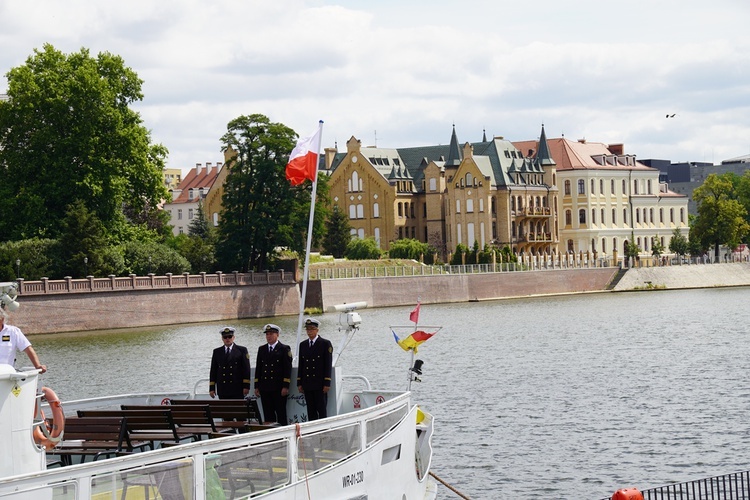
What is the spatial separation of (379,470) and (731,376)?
3118cm

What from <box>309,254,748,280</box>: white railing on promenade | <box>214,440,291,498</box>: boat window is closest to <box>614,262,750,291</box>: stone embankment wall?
<box>309,254,748,280</box>: white railing on promenade

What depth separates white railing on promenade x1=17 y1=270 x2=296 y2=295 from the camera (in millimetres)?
75250

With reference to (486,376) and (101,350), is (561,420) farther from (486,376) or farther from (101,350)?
(101,350)

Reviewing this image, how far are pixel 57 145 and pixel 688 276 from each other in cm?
7363

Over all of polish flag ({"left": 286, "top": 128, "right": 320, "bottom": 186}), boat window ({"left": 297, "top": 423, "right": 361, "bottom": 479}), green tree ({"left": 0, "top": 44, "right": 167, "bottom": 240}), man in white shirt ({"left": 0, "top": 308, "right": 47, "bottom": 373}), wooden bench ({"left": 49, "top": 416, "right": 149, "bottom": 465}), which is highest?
green tree ({"left": 0, "top": 44, "right": 167, "bottom": 240})

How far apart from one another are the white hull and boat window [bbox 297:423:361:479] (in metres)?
0.01

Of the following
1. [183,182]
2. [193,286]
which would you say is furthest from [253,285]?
[183,182]

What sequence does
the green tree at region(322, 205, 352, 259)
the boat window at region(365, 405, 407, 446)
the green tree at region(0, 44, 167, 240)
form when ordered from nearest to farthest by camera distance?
the boat window at region(365, 405, 407, 446) → the green tree at region(0, 44, 167, 240) → the green tree at region(322, 205, 352, 259)

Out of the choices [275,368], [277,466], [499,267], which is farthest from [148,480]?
[499,267]

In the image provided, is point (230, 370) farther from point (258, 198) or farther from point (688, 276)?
point (688, 276)

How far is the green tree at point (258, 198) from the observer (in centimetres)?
9181

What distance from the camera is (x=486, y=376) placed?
49281mm

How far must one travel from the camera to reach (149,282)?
270 feet

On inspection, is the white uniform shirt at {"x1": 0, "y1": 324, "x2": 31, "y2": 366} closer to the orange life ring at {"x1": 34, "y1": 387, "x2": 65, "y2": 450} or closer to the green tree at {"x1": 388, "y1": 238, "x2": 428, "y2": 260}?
the orange life ring at {"x1": 34, "y1": 387, "x2": 65, "y2": 450}
